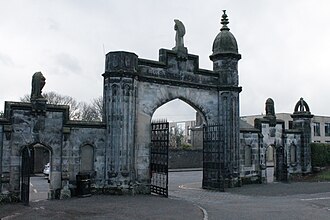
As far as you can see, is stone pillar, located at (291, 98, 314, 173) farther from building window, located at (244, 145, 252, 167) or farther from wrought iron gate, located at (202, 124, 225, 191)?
wrought iron gate, located at (202, 124, 225, 191)

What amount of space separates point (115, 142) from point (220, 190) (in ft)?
19.0

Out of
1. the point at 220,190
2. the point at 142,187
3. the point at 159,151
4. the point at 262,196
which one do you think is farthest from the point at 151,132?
the point at 262,196

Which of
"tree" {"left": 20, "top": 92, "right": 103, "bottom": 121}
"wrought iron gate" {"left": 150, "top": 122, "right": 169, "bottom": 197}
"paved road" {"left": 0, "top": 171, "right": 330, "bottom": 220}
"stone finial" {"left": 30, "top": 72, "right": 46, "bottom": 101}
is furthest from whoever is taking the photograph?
"tree" {"left": 20, "top": 92, "right": 103, "bottom": 121}

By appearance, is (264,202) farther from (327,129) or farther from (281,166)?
(327,129)

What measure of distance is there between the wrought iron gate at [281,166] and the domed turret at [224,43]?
7.41m

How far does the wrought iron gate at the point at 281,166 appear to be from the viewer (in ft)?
77.8

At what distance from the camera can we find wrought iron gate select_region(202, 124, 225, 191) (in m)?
18.7

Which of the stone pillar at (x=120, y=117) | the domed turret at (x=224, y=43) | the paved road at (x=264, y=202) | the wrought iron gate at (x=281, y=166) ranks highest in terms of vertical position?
the domed turret at (x=224, y=43)

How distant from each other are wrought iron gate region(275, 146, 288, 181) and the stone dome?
7.64 meters

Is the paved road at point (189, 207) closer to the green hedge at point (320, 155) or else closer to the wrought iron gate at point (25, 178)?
the wrought iron gate at point (25, 178)

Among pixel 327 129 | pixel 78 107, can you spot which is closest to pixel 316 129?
pixel 327 129

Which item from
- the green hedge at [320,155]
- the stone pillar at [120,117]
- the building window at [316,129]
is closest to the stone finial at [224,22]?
the stone pillar at [120,117]

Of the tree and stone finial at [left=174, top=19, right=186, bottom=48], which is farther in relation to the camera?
the tree

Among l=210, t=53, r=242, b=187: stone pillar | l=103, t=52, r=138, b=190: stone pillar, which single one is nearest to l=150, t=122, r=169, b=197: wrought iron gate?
l=103, t=52, r=138, b=190: stone pillar
